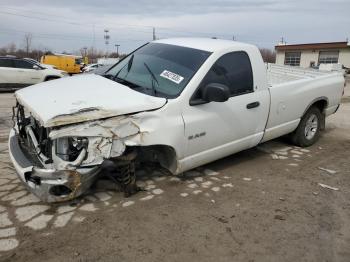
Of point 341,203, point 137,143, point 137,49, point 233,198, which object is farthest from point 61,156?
point 341,203

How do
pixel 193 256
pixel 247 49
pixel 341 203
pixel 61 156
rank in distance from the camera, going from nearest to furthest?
pixel 193 256 < pixel 61 156 < pixel 341 203 < pixel 247 49

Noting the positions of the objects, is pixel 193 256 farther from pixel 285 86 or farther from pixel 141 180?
pixel 285 86

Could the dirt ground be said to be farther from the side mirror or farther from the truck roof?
the truck roof

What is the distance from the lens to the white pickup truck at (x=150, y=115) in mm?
3521

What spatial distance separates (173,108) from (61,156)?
1.29 metres

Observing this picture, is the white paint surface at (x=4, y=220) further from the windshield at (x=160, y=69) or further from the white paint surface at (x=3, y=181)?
the windshield at (x=160, y=69)

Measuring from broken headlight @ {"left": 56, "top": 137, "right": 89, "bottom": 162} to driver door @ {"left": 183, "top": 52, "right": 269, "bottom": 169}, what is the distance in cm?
119

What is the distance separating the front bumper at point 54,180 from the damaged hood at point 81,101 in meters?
0.51

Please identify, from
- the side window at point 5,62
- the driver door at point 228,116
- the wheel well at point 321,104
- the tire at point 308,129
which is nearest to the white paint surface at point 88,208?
the driver door at point 228,116

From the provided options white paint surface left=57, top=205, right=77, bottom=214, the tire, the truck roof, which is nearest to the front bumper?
white paint surface left=57, top=205, right=77, bottom=214

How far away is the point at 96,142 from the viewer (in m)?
3.56

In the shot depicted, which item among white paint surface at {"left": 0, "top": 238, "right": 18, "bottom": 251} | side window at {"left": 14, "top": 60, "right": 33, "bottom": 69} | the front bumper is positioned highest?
side window at {"left": 14, "top": 60, "right": 33, "bottom": 69}

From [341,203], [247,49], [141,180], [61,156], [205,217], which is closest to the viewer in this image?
[61,156]

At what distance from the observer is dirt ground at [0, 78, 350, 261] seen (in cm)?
314
